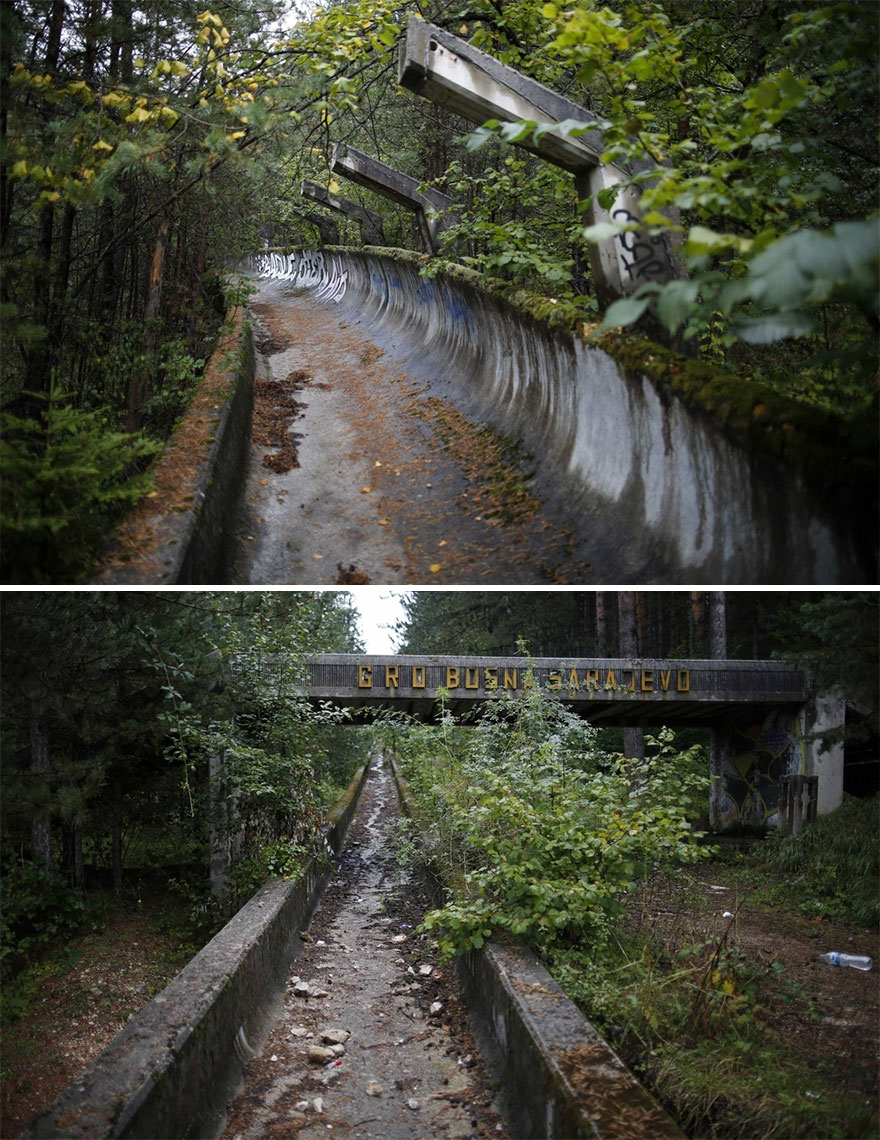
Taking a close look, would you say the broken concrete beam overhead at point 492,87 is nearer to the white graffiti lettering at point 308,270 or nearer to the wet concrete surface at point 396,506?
the wet concrete surface at point 396,506

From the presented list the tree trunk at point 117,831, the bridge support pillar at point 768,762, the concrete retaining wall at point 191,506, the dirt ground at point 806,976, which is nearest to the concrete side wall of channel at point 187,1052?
the concrete retaining wall at point 191,506

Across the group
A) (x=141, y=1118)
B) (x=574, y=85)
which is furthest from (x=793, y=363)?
(x=141, y=1118)

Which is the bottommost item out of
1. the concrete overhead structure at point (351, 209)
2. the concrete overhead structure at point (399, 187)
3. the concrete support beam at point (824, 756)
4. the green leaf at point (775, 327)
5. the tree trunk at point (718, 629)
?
the concrete support beam at point (824, 756)

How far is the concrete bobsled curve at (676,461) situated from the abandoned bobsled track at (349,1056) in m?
2.41

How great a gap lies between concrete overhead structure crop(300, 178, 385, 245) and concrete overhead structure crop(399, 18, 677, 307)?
13262 mm

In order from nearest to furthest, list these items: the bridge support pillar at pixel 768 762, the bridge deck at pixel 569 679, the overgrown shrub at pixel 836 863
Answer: the overgrown shrub at pixel 836 863 → the bridge deck at pixel 569 679 → the bridge support pillar at pixel 768 762

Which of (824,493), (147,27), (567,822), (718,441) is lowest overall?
(567,822)

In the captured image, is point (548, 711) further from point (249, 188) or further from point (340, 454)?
point (249, 188)

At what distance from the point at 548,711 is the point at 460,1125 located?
11.9 feet

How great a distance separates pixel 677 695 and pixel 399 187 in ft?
30.6

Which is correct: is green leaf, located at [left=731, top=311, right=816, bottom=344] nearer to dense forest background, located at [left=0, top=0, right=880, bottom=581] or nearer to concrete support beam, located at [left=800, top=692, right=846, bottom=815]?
dense forest background, located at [left=0, top=0, right=880, bottom=581]

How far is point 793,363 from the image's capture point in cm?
893

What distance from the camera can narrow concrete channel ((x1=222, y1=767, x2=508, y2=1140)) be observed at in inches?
165

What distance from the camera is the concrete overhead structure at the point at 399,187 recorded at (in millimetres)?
12039
